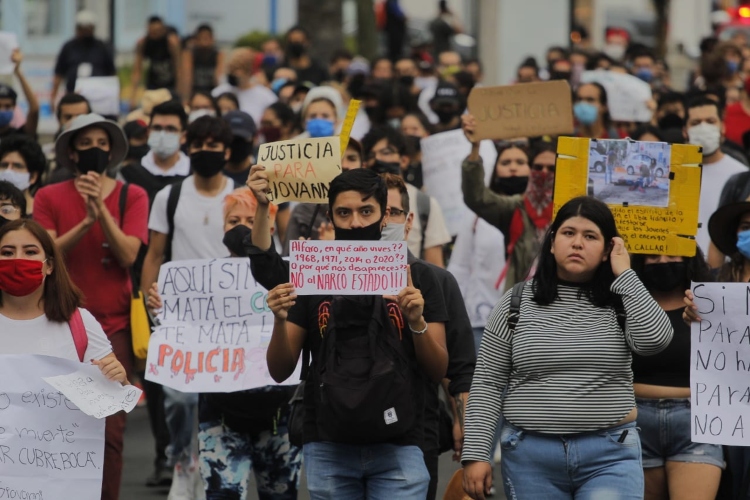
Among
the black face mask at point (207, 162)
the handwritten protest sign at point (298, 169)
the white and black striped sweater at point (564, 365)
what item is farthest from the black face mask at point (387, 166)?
the white and black striped sweater at point (564, 365)

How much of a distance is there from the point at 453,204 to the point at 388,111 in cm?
380

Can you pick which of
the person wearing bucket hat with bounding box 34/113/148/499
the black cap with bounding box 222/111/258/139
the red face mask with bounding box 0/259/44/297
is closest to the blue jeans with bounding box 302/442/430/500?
the red face mask with bounding box 0/259/44/297

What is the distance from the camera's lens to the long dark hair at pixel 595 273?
596cm

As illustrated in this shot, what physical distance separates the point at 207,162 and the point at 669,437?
10.6ft

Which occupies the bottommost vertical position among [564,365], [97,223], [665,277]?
[564,365]

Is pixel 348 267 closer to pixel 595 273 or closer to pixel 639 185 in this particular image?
pixel 595 273

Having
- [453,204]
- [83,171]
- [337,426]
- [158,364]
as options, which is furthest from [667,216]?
[453,204]

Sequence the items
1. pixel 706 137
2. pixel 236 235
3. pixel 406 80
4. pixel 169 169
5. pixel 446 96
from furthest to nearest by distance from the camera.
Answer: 1. pixel 406 80
2. pixel 446 96
3. pixel 169 169
4. pixel 706 137
5. pixel 236 235

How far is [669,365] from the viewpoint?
6.67 m

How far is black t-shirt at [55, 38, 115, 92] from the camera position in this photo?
17609 mm

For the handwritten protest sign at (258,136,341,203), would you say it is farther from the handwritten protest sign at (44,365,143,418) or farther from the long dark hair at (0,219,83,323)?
the handwritten protest sign at (44,365,143,418)

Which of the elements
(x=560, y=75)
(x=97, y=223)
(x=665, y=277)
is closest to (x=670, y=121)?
(x=560, y=75)

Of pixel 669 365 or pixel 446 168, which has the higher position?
pixel 446 168

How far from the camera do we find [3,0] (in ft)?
81.4
